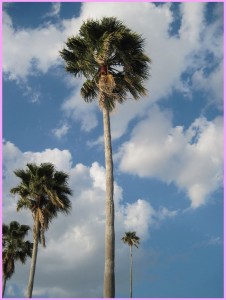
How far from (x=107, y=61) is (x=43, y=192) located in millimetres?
12610

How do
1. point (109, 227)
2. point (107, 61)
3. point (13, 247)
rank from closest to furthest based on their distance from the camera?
point (109, 227) → point (107, 61) → point (13, 247)

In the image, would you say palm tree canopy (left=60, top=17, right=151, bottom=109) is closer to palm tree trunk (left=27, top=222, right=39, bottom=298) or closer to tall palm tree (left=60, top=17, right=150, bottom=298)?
tall palm tree (left=60, top=17, right=150, bottom=298)

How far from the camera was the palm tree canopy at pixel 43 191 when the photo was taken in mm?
26578

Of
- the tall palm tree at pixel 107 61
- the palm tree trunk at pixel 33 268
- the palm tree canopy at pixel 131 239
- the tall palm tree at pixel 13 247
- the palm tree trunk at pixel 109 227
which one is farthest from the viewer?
the palm tree canopy at pixel 131 239

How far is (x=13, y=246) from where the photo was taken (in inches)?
1419

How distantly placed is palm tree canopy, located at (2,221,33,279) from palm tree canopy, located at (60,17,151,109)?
22.1 meters

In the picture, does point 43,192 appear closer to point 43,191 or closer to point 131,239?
point 43,191

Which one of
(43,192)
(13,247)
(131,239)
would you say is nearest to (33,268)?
(43,192)

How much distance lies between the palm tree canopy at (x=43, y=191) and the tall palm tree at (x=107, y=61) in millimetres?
9797

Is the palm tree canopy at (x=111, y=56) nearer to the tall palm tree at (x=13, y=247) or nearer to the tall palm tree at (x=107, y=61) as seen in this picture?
the tall palm tree at (x=107, y=61)

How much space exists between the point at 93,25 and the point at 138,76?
3.14 m

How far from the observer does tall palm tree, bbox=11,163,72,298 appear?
86.5ft

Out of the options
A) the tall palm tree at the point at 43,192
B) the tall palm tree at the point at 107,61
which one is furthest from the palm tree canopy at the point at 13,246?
the tall palm tree at the point at 107,61

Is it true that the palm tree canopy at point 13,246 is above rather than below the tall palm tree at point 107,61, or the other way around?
below
